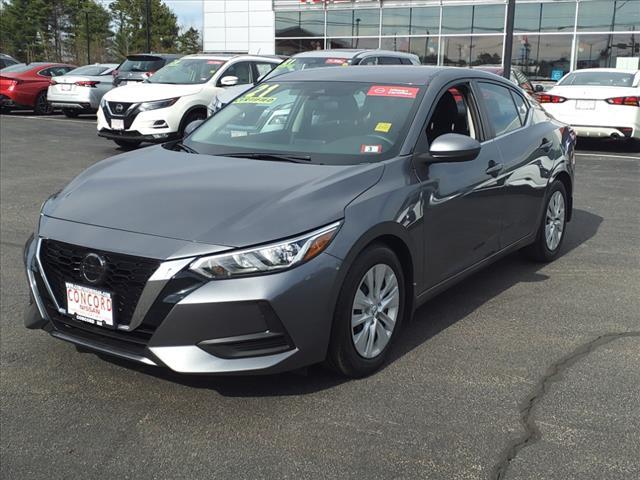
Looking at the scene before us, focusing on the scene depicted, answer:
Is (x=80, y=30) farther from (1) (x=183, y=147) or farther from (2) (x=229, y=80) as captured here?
(1) (x=183, y=147)

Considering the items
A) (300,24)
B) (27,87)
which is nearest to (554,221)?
(27,87)

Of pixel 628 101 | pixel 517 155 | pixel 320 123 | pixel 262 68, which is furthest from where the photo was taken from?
pixel 262 68

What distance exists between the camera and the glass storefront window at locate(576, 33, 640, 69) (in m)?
24.9

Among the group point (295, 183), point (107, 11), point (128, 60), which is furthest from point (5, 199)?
point (107, 11)

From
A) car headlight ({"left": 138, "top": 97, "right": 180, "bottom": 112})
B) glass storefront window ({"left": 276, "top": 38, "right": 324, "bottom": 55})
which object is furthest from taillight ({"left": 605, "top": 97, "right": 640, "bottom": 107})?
glass storefront window ({"left": 276, "top": 38, "right": 324, "bottom": 55})

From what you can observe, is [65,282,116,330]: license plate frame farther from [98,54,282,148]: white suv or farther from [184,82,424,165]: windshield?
[98,54,282,148]: white suv

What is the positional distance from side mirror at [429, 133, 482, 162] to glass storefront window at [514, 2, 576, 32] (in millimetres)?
24364

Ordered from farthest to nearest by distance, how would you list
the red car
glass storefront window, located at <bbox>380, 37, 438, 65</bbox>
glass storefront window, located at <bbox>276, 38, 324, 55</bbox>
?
glass storefront window, located at <bbox>276, 38, 324, 55</bbox>, glass storefront window, located at <bbox>380, 37, 438, 65</bbox>, the red car

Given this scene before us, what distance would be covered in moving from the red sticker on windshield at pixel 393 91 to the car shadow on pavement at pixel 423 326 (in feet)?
4.64

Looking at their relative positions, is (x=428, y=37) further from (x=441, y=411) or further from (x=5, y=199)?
(x=441, y=411)

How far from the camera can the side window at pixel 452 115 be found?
436 cm

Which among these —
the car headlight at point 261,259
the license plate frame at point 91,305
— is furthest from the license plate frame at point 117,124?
the car headlight at point 261,259

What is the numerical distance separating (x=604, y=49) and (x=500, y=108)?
2295cm

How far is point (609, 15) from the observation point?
25.3 m
